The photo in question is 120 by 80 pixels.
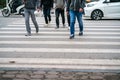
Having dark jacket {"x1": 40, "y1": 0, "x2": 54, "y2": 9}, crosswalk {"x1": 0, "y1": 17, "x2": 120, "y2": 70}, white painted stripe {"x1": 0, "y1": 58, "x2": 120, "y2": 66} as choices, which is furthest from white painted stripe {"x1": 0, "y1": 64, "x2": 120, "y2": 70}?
dark jacket {"x1": 40, "y1": 0, "x2": 54, "y2": 9}

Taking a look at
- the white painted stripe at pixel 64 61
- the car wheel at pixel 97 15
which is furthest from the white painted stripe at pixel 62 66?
the car wheel at pixel 97 15

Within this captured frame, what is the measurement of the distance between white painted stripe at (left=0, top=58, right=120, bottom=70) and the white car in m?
11.4

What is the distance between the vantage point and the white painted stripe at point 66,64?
287 inches

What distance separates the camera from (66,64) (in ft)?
24.7

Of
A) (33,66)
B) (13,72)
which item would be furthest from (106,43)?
(13,72)

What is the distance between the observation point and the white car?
62.2 feet

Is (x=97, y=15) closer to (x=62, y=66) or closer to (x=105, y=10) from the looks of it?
(x=105, y=10)

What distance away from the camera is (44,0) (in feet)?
47.0

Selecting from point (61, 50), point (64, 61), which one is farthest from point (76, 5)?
point (64, 61)

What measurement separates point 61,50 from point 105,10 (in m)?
10.4

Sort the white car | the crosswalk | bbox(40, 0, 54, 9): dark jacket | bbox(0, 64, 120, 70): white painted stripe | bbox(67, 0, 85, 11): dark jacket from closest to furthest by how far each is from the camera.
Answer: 1. bbox(0, 64, 120, 70): white painted stripe
2. the crosswalk
3. bbox(67, 0, 85, 11): dark jacket
4. bbox(40, 0, 54, 9): dark jacket
5. the white car

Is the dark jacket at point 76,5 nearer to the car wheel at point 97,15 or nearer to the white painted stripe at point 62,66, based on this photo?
the white painted stripe at point 62,66

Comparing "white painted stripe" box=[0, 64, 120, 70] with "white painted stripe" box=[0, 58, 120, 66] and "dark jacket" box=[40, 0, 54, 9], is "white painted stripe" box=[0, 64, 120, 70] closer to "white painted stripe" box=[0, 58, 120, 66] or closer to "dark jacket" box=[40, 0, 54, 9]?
"white painted stripe" box=[0, 58, 120, 66]

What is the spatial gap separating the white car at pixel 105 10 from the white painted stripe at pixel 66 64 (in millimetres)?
11410
